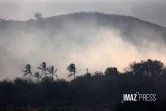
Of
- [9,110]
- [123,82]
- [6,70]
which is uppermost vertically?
[6,70]

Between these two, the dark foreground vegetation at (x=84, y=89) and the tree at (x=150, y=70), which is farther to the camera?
the tree at (x=150, y=70)

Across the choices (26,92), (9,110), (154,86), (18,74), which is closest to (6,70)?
(18,74)

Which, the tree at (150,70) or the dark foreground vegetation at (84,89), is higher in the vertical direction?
the tree at (150,70)

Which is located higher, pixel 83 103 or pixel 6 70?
pixel 6 70

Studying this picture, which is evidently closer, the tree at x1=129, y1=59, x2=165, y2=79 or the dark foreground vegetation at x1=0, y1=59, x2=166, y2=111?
the dark foreground vegetation at x1=0, y1=59, x2=166, y2=111

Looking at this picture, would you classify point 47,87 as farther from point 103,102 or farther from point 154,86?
point 154,86

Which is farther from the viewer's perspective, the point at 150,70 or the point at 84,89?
the point at 150,70

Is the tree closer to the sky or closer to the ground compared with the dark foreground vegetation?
closer to the sky

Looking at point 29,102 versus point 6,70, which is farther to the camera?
point 6,70

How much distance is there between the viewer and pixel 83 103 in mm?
99625

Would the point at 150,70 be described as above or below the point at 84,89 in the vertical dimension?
above

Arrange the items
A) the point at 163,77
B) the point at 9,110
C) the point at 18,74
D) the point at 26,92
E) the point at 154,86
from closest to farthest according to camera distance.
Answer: the point at 9,110 → the point at 154,86 → the point at 26,92 → the point at 163,77 → the point at 18,74

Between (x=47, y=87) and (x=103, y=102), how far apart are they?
→ 1092 inches

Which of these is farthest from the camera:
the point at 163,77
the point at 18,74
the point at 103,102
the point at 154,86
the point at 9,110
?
the point at 18,74
